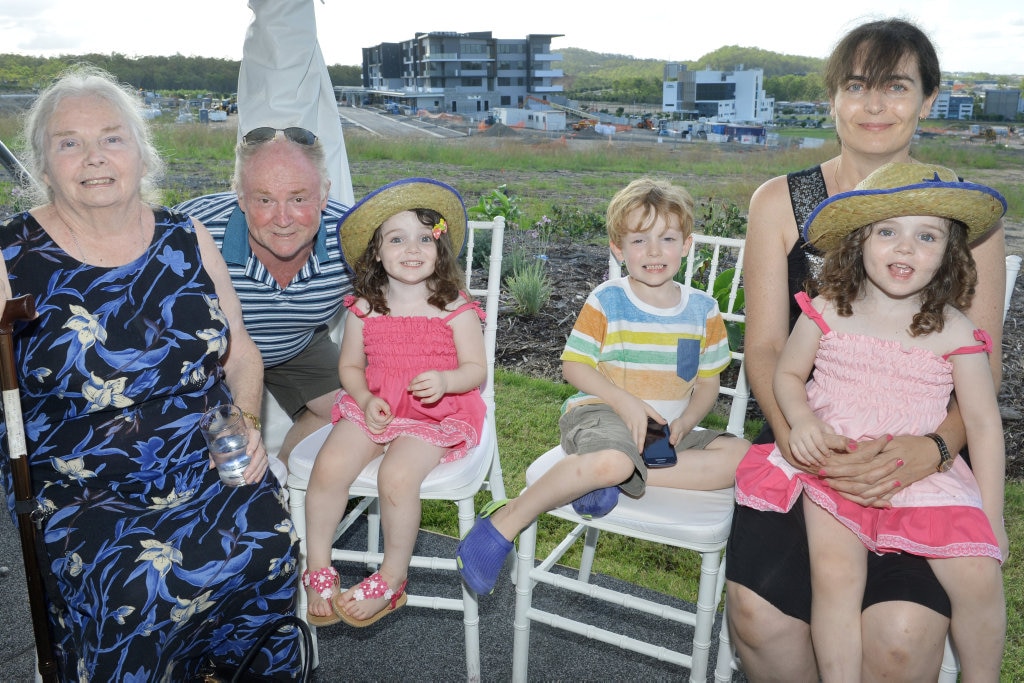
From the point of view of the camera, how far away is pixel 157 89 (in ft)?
14.2

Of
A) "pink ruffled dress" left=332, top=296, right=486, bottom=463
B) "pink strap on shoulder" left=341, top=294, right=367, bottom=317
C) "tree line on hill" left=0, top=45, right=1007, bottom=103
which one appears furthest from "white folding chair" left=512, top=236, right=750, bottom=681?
"tree line on hill" left=0, top=45, right=1007, bottom=103

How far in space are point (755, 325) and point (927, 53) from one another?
717 millimetres

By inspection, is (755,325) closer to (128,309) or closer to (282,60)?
(128,309)

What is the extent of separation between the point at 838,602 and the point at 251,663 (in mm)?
1317

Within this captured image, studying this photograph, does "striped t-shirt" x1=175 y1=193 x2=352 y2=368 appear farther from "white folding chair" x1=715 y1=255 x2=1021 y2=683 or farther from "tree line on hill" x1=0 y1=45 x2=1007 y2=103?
"tree line on hill" x1=0 y1=45 x2=1007 y2=103

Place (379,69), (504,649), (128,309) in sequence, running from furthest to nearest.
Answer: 1. (379,69)
2. (504,649)
3. (128,309)

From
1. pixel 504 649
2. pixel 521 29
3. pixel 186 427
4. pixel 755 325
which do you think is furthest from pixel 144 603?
pixel 521 29

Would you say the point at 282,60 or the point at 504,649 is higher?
the point at 282,60

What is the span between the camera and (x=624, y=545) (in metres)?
2.79

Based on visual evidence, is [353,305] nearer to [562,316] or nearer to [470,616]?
[470,616]

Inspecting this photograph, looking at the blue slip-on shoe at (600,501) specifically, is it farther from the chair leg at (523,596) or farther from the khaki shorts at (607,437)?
the chair leg at (523,596)

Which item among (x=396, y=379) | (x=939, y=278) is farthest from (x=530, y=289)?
(x=939, y=278)

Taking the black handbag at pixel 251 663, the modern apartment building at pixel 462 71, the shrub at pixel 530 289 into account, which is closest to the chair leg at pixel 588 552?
the black handbag at pixel 251 663

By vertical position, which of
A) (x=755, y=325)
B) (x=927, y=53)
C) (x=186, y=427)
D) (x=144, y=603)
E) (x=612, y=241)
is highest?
(x=927, y=53)
